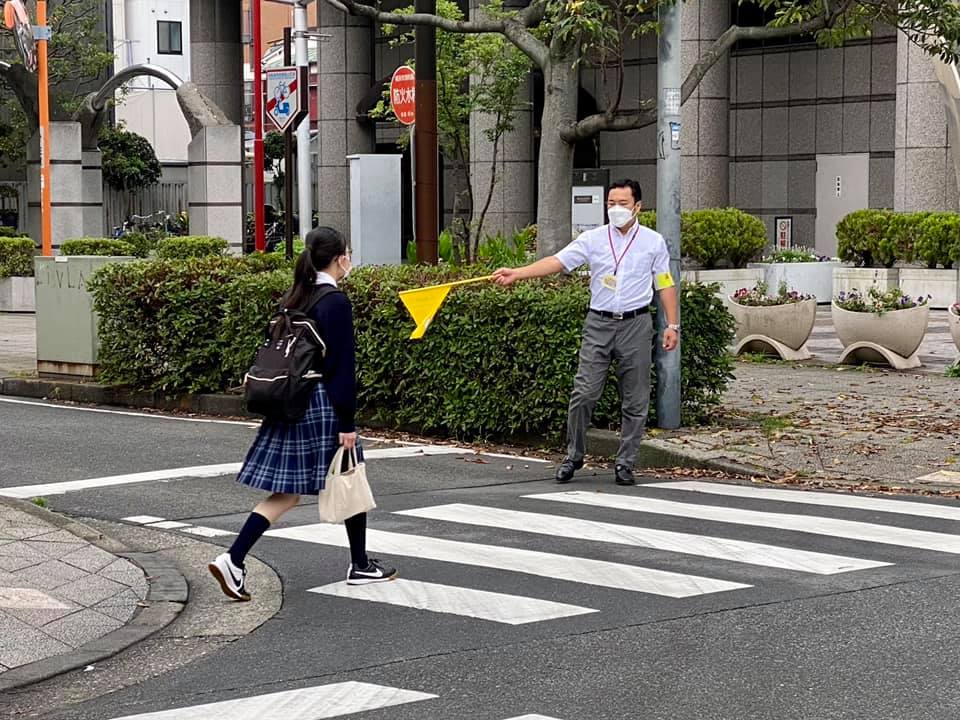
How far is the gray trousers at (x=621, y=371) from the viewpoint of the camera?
10.7 m

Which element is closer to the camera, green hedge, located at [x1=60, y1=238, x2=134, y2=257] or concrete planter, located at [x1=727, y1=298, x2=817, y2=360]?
concrete planter, located at [x1=727, y1=298, x2=817, y2=360]

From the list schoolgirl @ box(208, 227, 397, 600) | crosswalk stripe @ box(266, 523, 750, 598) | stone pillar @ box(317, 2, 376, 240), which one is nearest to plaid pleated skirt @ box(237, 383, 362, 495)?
schoolgirl @ box(208, 227, 397, 600)

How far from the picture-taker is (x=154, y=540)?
9234 millimetres

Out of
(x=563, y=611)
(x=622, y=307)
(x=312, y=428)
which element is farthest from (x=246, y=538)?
(x=622, y=307)

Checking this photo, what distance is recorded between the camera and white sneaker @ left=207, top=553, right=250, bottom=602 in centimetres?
750

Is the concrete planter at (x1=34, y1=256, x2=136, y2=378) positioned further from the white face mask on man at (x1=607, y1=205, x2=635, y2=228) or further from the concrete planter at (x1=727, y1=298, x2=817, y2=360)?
the white face mask on man at (x1=607, y1=205, x2=635, y2=228)

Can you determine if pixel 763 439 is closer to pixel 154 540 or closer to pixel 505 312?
pixel 505 312

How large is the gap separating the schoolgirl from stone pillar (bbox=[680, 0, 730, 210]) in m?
22.3

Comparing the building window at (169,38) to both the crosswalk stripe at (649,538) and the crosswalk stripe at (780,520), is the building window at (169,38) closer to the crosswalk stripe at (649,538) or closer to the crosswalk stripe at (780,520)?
the crosswalk stripe at (780,520)

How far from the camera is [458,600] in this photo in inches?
294

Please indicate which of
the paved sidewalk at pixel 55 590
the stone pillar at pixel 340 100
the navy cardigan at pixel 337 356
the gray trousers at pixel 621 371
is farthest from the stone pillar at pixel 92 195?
the navy cardigan at pixel 337 356

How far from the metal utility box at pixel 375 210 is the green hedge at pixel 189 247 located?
8.86 meters

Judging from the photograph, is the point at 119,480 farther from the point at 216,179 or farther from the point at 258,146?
the point at 216,179

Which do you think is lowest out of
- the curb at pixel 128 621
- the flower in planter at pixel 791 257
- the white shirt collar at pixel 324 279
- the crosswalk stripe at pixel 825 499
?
the curb at pixel 128 621
